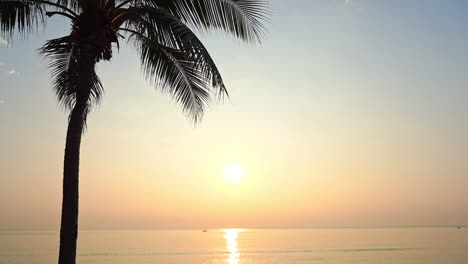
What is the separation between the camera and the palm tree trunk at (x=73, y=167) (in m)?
7.19

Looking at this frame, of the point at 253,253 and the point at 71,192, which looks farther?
the point at 253,253

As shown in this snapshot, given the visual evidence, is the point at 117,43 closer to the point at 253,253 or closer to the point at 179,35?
the point at 179,35

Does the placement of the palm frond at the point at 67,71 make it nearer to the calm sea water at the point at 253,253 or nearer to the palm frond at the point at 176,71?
the palm frond at the point at 176,71

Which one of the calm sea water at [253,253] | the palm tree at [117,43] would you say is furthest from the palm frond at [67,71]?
the calm sea water at [253,253]

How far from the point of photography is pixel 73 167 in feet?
24.5

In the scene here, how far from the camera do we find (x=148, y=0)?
887cm

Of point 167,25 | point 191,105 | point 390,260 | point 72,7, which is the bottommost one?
point 390,260

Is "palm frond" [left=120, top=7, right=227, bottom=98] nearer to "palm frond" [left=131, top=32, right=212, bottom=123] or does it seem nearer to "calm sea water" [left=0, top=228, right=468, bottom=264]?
"palm frond" [left=131, top=32, right=212, bottom=123]

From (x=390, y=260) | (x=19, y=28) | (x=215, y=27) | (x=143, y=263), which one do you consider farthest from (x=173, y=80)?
(x=390, y=260)

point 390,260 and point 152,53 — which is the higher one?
point 152,53

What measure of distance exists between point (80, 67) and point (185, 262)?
146 ft

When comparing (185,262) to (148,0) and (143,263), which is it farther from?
(148,0)

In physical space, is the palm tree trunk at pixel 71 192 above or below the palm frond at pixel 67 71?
below

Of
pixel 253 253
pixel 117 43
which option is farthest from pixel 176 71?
pixel 253 253
